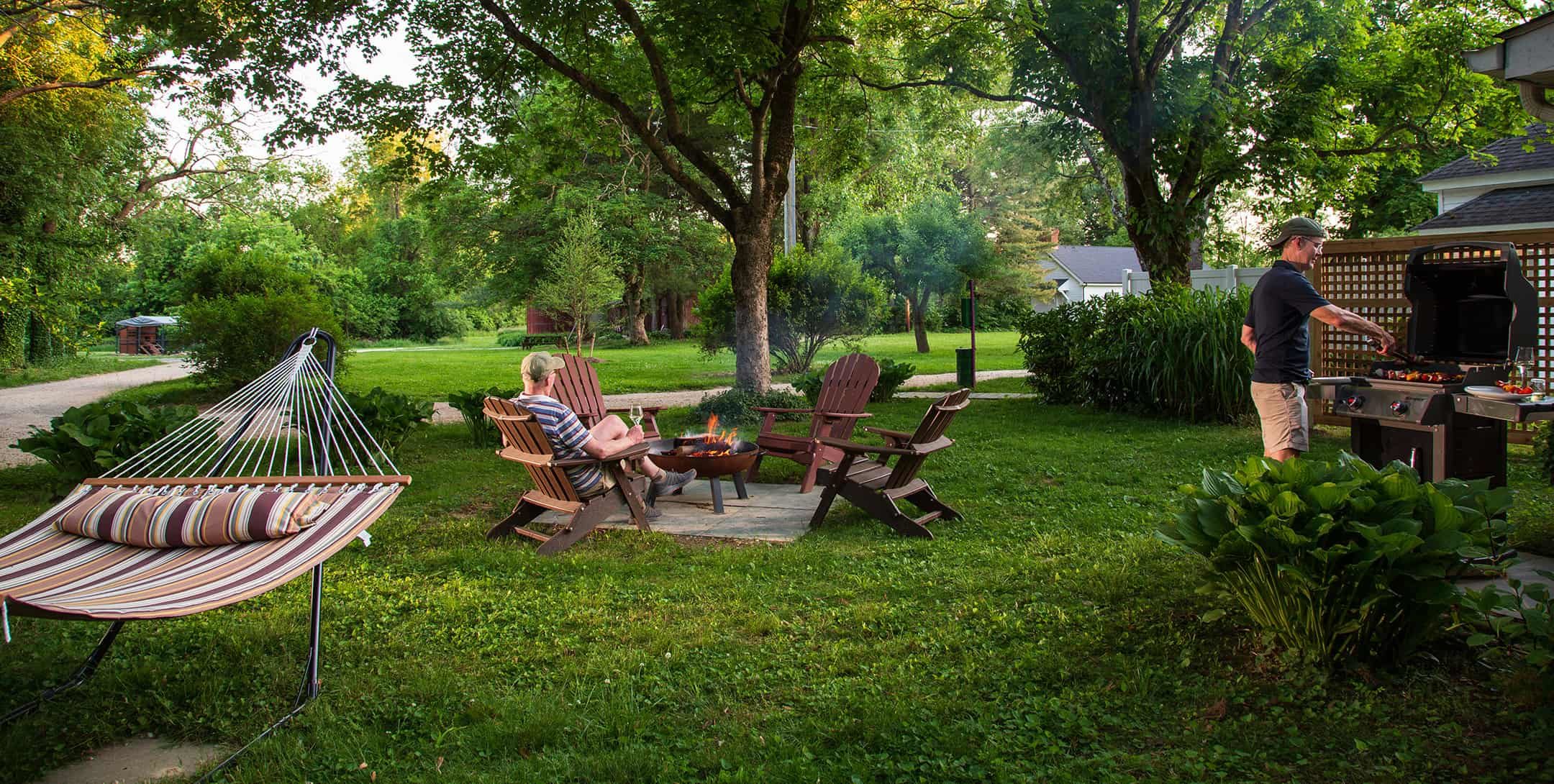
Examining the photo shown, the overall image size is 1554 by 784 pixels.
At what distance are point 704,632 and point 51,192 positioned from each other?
1971cm

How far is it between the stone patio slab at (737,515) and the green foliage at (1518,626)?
→ 335cm

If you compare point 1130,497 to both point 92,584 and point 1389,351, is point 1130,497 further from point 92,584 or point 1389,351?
point 92,584

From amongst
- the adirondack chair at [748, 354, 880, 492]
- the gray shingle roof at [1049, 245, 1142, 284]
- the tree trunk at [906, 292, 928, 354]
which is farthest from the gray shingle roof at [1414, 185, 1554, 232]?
the gray shingle roof at [1049, 245, 1142, 284]

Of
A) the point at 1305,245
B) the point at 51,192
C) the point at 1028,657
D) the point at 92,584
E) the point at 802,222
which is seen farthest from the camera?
the point at 802,222

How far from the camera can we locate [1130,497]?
6.44m

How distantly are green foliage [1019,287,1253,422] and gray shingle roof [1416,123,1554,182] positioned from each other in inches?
309

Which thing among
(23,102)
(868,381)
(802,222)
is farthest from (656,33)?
(802,222)

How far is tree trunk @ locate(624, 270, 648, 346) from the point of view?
33.9m

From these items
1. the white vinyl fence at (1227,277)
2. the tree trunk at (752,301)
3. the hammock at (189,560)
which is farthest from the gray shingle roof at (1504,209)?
the hammock at (189,560)

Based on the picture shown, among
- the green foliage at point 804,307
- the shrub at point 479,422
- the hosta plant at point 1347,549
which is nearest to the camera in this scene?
the hosta plant at point 1347,549

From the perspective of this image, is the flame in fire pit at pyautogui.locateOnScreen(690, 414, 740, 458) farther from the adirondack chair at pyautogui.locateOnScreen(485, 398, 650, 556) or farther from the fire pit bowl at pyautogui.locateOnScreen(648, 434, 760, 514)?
the adirondack chair at pyautogui.locateOnScreen(485, 398, 650, 556)

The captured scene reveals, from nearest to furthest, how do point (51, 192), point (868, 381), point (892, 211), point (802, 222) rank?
point (868, 381)
point (51, 192)
point (892, 211)
point (802, 222)

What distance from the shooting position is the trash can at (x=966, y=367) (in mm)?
14180

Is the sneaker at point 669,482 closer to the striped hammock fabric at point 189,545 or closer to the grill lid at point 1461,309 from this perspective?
the striped hammock fabric at point 189,545
